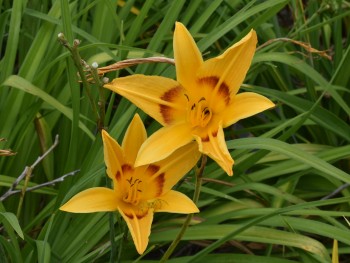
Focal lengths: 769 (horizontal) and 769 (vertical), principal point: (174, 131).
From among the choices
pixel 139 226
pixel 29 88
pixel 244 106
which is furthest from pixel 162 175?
pixel 29 88

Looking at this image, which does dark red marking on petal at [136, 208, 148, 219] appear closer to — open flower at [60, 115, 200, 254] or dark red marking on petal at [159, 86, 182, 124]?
open flower at [60, 115, 200, 254]

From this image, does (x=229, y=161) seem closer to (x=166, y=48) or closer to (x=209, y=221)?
(x=209, y=221)

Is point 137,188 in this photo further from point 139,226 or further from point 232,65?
point 232,65

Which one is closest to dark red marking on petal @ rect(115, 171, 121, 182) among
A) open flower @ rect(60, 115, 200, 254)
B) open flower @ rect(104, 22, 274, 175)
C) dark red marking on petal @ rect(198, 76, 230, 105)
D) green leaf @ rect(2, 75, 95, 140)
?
open flower @ rect(60, 115, 200, 254)

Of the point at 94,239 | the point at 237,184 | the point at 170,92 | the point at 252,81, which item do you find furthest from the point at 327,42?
the point at 170,92

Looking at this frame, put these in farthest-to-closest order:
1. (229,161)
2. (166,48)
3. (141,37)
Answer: (141,37)
(166,48)
(229,161)

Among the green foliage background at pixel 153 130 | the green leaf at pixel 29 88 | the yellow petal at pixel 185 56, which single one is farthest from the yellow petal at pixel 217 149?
the green leaf at pixel 29 88
